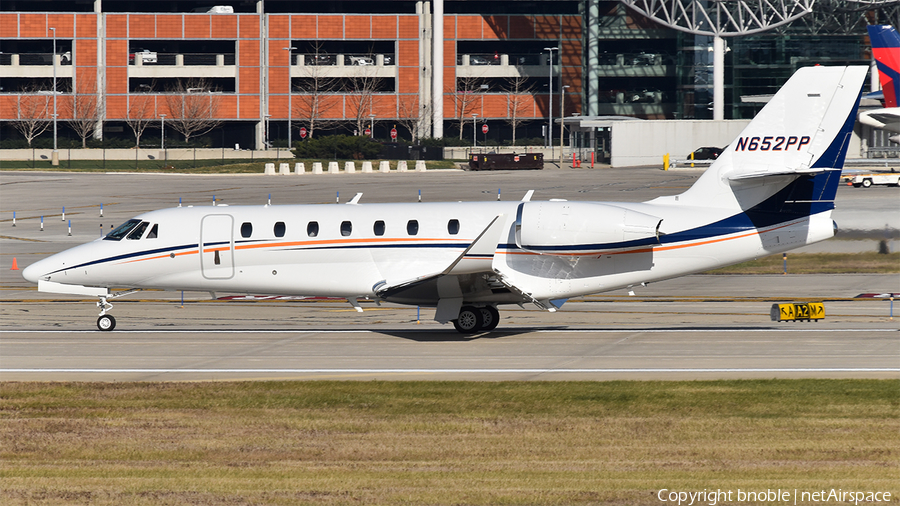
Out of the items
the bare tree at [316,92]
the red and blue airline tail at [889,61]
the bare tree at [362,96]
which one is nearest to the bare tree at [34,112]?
the bare tree at [316,92]

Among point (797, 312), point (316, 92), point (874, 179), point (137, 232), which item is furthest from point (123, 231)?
point (316, 92)

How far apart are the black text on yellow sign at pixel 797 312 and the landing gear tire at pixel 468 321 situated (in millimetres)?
6733

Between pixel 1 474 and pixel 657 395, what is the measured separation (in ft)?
32.6

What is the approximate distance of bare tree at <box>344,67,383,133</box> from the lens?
379 ft

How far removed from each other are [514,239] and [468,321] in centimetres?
232

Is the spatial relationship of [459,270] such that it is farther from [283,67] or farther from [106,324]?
[283,67]

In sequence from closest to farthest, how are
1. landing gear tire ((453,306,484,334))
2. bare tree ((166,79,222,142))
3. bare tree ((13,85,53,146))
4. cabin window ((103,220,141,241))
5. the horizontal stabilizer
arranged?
the horizontal stabilizer
landing gear tire ((453,306,484,334))
cabin window ((103,220,141,241))
bare tree ((13,85,53,146))
bare tree ((166,79,222,142))

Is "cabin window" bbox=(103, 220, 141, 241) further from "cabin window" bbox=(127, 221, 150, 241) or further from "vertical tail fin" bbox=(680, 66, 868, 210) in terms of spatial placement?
"vertical tail fin" bbox=(680, 66, 868, 210)

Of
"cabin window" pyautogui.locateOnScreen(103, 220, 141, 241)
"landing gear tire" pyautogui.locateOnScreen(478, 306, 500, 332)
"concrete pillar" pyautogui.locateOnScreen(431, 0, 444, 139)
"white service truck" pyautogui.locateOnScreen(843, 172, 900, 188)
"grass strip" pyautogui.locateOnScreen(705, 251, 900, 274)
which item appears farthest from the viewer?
"concrete pillar" pyautogui.locateOnScreen(431, 0, 444, 139)

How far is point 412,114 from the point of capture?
116250mm

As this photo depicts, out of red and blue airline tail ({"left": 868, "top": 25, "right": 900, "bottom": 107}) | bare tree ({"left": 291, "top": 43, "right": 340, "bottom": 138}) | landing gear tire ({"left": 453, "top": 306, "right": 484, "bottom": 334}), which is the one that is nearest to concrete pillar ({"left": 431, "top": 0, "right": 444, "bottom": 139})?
bare tree ({"left": 291, "top": 43, "right": 340, "bottom": 138})

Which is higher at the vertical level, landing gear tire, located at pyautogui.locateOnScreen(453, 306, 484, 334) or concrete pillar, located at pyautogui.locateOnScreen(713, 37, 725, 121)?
concrete pillar, located at pyautogui.locateOnScreen(713, 37, 725, 121)

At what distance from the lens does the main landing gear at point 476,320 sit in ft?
77.9

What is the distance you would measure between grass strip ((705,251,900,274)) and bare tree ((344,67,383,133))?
8224cm
